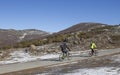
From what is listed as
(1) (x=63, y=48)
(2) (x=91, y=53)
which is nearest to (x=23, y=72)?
(1) (x=63, y=48)

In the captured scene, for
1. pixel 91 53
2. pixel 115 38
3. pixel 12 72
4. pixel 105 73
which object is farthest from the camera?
pixel 115 38

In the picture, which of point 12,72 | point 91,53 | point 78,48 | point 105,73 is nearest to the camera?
point 105,73

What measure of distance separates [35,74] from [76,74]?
259 centimetres

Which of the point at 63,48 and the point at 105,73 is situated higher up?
the point at 63,48

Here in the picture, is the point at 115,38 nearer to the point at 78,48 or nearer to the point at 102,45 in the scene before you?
the point at 102,45

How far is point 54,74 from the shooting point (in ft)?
63.2

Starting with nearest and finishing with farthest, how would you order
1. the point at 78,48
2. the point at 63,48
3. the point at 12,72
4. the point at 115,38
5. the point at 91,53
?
the point at 12,72
the point at 63,48
the point at 91,53
the point at 78,48
the point at 115,38

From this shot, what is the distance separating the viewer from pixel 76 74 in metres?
19.0

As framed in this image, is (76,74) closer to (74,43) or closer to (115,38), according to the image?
(74,43)

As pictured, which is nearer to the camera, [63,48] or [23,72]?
[23,72]

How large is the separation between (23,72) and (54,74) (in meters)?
2.57

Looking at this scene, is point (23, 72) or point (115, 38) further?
point (115, 38)

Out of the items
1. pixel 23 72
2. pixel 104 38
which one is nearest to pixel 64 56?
pixel 23 72

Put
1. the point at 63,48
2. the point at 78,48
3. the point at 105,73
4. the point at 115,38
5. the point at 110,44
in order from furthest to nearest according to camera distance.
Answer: the point at 115,38 < the point at 110,44 < the point at 78,48 < the point at 63,48 < the point at 105,73
